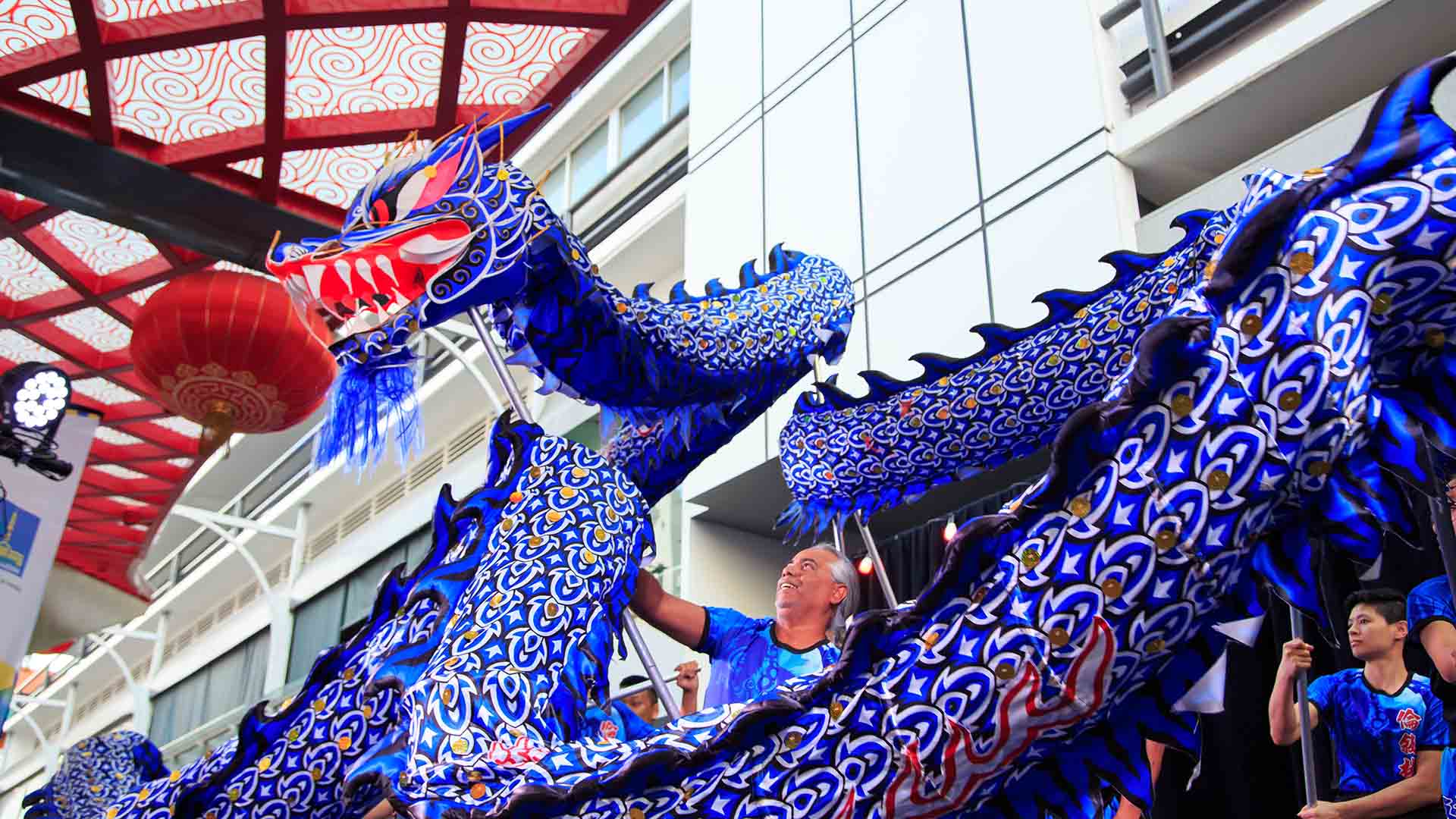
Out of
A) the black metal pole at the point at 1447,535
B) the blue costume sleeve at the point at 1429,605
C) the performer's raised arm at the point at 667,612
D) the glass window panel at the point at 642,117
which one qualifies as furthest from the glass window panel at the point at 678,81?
the black metal pole at the point at 1447,535

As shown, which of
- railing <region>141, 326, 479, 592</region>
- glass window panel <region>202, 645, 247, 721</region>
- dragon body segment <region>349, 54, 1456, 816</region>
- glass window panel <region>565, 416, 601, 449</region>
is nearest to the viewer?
dragon body segment <region>349, 54, 1456, 816</region>

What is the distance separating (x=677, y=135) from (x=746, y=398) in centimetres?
582

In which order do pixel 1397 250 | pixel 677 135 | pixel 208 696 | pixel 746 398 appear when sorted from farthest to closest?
pixel 208 696
pixel 677 135
pixel 746 398
pixel 1397 250

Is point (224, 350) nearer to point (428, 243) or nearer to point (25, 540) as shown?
point (25, 540)

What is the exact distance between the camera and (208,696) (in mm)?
11727

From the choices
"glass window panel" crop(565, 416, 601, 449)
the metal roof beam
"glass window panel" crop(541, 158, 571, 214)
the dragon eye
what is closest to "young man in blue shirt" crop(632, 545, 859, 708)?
the dragon eye

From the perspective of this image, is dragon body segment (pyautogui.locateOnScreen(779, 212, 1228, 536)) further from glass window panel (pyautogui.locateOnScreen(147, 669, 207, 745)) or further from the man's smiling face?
glass window panel (pyautogui.locateOnScreen(147, 669, 207, 745))

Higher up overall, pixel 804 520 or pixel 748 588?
pixel 748 588

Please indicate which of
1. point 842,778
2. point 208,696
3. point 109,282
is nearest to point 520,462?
point 842,778

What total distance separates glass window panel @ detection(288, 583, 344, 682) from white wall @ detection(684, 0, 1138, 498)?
4.81 metres

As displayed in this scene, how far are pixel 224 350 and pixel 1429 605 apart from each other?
338 cm

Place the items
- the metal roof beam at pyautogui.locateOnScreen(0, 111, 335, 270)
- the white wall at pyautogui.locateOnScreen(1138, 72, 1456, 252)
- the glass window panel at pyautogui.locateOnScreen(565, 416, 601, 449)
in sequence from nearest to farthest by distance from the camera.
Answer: the white wall at pyautogui.locateOnScreen(1138, 72, 1456, 252), the metal roof beam at pyautogui.locateOnScreen(0, 111, 335, 270), the glass window panel at pyautogui.locateOnScreen(565, 416, 601, 449)

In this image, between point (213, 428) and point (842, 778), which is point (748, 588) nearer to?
point (213, 428)

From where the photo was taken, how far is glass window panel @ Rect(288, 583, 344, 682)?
9.52m
